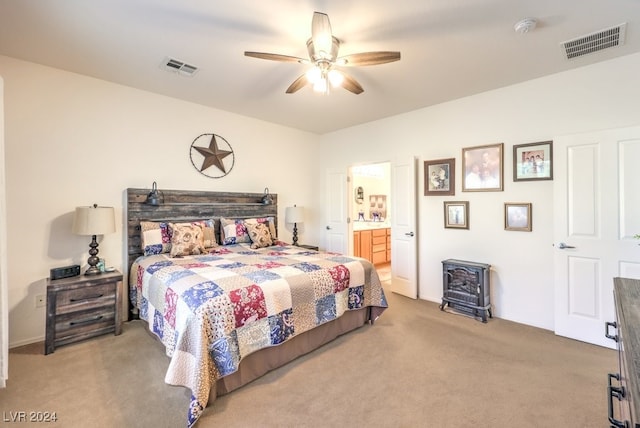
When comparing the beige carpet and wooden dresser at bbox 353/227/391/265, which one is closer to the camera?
the beige carpet

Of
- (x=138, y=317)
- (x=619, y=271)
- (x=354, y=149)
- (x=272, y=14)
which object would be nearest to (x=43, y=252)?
(x=138, y=317)

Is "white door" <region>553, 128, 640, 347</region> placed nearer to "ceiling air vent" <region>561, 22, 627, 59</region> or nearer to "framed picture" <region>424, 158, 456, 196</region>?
"ceiling air vent" <region>561, 22, 627, 59</region>

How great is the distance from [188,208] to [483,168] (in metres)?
3.81

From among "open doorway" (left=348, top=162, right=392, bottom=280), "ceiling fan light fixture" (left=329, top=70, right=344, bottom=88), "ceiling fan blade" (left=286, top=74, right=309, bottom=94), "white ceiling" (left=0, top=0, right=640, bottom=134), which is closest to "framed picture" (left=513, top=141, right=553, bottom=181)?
"white ceiling" (left=0, top=0, right=640, bottom=134)

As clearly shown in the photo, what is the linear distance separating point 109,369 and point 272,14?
307cm

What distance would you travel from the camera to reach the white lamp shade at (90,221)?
2.81 m

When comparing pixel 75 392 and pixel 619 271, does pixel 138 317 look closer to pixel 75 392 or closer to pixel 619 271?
pixel 75 392

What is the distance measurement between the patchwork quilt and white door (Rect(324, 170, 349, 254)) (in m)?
1.92

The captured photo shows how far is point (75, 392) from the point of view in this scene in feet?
6.79

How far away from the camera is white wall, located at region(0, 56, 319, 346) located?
2.77 metres

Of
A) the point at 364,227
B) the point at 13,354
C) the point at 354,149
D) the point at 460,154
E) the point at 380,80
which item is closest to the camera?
the point at 13,354

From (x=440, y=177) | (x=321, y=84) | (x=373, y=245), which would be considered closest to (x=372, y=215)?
(x=373, y=245)

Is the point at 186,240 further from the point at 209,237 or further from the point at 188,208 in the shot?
the point at 188,208

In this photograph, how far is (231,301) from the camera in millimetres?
2029
